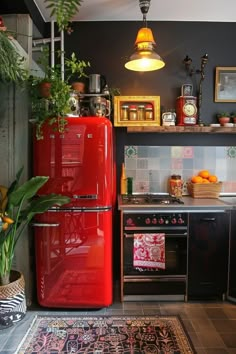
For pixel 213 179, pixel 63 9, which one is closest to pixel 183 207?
pixel 213 179

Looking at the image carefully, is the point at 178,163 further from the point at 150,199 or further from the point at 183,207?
the point at 183,207

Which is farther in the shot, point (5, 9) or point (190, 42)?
point (190, 42)

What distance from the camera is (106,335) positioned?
88.5 inches

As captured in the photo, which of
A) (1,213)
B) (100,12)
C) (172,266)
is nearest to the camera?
(1,213)

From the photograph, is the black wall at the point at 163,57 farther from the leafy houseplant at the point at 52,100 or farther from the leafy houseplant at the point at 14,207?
the leafy houseplant at the point at 14,207

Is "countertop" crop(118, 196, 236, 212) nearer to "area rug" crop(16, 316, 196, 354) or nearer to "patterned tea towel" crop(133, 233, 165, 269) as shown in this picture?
"patterned tea towel" crop(133, 233, 165, 269)

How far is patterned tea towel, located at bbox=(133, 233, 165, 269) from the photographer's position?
2.67 metres

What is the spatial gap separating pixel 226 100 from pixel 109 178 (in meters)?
1.68

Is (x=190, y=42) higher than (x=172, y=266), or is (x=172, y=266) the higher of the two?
(x=190, y=42)

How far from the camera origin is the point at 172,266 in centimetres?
272

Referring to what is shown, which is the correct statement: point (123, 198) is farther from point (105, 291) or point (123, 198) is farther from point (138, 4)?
point (138, 4)

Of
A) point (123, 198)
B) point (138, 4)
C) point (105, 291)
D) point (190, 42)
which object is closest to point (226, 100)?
point (190, 42)

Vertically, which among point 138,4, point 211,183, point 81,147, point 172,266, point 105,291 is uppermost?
point 138,4

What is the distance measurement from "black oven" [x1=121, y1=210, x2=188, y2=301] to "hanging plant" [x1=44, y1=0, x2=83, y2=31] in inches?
87.0
